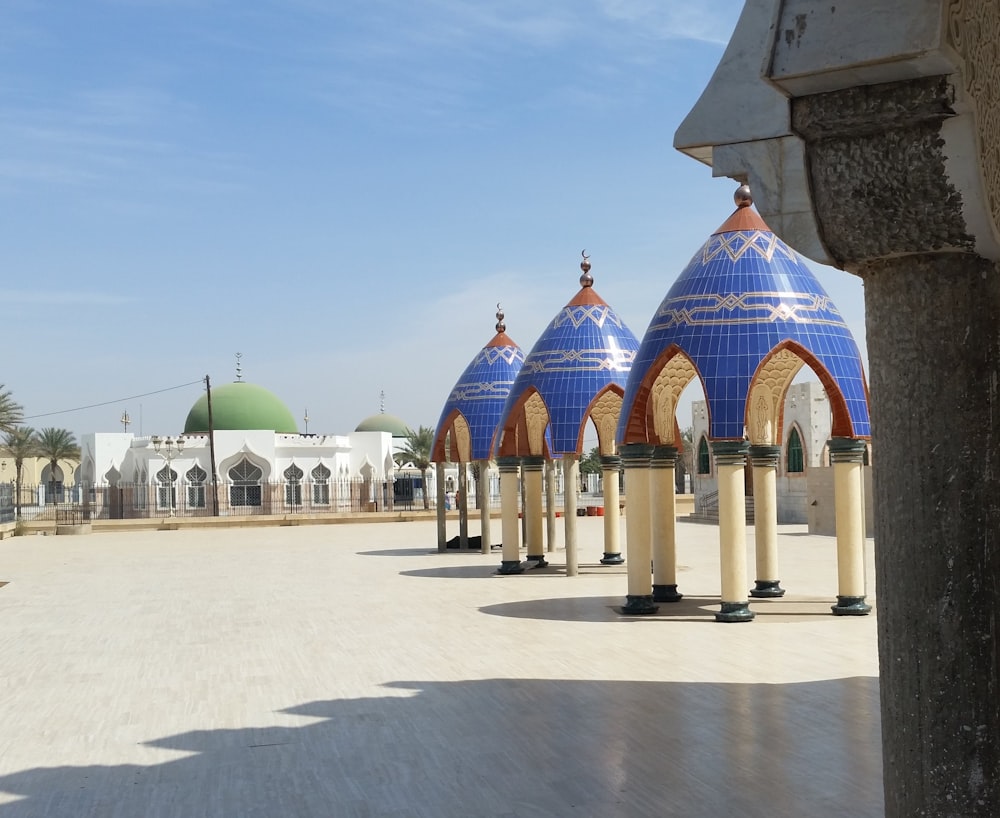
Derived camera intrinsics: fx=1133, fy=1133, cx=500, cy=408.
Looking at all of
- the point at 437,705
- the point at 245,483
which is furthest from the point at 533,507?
the point at 245,483

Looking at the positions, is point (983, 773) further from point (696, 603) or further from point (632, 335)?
point (632, 335)

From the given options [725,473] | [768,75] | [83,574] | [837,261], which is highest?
[768,75]

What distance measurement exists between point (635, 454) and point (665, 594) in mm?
2093

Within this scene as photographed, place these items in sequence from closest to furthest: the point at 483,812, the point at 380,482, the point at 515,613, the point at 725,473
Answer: the point at 483,812 < the point at 725,473 < the point at 515,613 < the point at 380,482

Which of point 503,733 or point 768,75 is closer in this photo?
point 768,75

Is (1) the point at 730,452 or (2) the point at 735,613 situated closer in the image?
(1) the point at 730,452

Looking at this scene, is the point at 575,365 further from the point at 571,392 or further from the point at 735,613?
the point at 735,613

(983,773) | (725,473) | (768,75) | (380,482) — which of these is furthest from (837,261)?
(380,482)

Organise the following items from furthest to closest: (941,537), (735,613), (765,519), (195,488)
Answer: (195,488) < (765,519) < (735,613) < (941,537)

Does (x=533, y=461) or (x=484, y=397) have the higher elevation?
(x=484, y=397)

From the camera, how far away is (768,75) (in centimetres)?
358

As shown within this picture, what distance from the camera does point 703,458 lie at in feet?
127

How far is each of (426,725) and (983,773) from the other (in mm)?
4992

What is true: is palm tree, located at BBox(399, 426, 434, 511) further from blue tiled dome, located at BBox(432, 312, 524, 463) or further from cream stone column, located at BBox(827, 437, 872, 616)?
cream stone column, located at BBox(827, 437, 872, 616)
